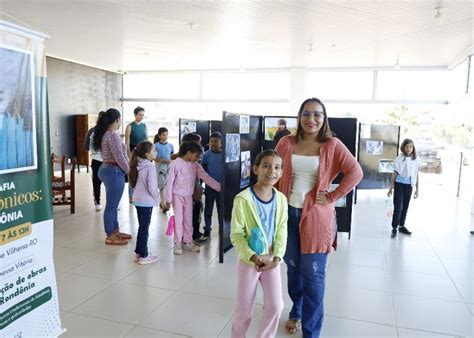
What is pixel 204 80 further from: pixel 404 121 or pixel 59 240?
pixel 59 240

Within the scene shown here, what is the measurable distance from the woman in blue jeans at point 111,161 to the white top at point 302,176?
2431mm

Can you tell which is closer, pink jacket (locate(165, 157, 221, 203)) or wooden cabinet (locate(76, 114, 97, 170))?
pink jacket (locate(165, 157, 221, 203))

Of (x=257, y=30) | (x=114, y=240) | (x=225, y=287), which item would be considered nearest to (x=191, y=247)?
(x=114, y=240)

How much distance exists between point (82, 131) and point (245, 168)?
8.46 m

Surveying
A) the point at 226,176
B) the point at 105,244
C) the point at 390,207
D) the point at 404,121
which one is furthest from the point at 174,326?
the point at 404,121

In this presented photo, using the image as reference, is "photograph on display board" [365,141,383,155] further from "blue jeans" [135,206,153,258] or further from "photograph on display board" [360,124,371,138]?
"blue jeans" [135,206,153,258]

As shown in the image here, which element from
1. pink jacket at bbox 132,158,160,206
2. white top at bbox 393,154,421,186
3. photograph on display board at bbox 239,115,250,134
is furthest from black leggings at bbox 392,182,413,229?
pink jacket at bbox 132,158,160,206

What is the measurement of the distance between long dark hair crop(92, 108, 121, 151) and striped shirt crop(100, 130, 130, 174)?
0.15 ft

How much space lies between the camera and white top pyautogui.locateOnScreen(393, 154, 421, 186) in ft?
16.3

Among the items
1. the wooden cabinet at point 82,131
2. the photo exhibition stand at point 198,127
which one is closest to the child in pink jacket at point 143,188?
the photo exhibition stand at point 198,127

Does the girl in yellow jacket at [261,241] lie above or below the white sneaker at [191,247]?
above

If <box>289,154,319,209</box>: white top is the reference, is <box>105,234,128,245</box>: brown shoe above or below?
below

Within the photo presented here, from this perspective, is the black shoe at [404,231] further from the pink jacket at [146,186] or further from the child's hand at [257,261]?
the child's hand at [257,261]

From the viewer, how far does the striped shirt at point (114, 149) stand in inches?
166
